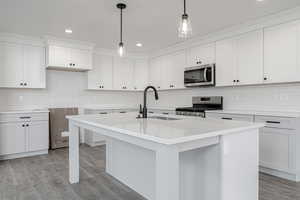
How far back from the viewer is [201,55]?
4285 millimetres

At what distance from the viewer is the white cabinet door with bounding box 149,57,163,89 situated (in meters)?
5.46

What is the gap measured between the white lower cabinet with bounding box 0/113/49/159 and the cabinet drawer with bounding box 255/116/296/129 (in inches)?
160

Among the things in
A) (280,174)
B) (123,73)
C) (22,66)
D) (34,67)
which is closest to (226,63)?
(280,174)

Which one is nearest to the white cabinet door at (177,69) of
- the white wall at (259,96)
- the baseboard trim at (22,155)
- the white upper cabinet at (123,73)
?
the white wall at (259,96)

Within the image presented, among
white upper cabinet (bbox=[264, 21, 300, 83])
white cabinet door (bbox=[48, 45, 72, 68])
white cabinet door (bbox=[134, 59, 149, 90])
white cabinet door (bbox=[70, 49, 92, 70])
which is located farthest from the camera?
white cabinet door (bbox=[134, 59, 149, 90])

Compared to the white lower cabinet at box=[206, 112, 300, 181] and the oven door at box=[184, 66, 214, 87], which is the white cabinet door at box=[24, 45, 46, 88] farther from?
the white lower cabinet at box=[206, 112, 300, 181]

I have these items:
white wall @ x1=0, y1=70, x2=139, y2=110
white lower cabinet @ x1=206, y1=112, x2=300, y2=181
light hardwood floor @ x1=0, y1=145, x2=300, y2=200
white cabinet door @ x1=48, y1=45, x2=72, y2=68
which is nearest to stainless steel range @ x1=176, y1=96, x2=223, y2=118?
white lower cabinet @ x1=206, y1=112, x2=300, y2=181

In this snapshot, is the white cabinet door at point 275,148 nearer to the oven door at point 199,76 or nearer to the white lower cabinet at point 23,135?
the oven door at point 199,76

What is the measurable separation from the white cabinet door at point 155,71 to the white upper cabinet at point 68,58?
5.98 ft

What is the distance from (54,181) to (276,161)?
3.19 m

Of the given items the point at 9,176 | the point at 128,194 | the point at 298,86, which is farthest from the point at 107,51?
the point at 298,86

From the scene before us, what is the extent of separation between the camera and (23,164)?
11.2 feet

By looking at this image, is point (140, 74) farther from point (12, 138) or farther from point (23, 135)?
point (12, 138)

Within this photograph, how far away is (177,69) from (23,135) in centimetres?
366
